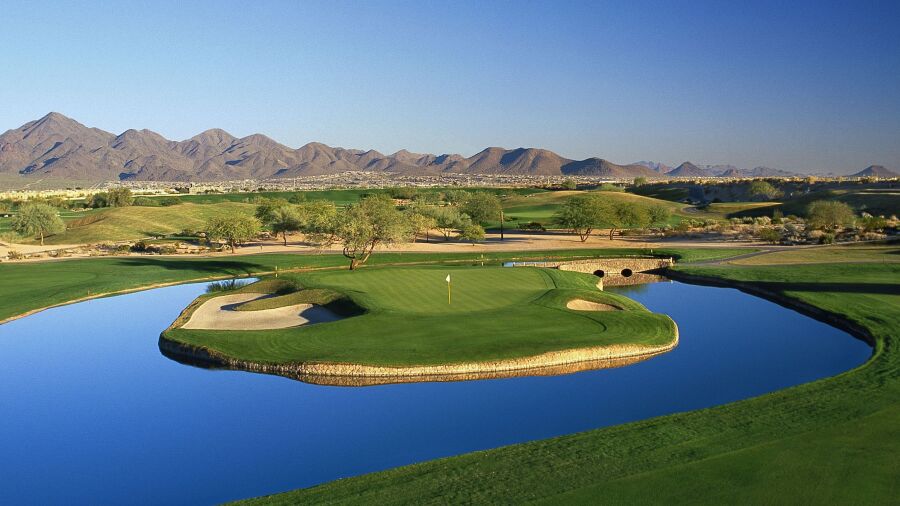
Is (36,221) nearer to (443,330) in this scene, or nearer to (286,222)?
(286,222)

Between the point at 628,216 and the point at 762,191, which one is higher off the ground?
the point at 762,191

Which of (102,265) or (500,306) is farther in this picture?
(102,265)

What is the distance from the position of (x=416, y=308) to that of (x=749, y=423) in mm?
21011

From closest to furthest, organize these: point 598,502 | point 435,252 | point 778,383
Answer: point 598,502 < point 778,383 < point 435,252

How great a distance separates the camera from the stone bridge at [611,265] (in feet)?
207

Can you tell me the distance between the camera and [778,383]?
93.7ft

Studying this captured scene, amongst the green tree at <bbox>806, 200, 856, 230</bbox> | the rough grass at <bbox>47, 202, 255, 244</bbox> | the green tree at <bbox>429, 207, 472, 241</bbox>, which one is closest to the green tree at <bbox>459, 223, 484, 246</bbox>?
the green tree at <bbox>429, 207, 472, 241</bbox>

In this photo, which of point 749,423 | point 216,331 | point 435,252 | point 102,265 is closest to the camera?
point 749,423

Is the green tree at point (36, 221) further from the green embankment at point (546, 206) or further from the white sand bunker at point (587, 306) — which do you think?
the white sand bunker at point (587, 306)

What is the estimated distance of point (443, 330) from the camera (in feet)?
112

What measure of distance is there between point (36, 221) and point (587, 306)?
76.2 meters

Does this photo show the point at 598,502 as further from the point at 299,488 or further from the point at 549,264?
the point at 549,264

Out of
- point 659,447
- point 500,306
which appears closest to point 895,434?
point 659,447

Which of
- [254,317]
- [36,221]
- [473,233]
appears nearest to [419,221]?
[473,233]
